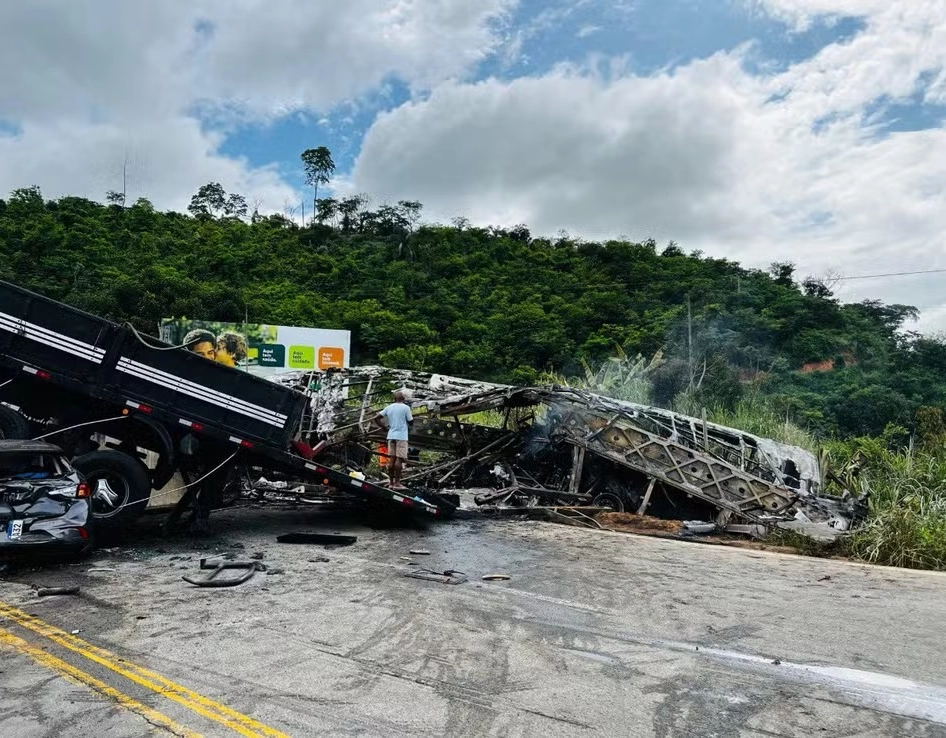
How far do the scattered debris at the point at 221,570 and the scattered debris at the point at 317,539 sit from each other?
166 centimetres

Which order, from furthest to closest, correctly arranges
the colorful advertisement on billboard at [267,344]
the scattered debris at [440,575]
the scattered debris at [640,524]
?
the colorful advertisement on billboard at [267,344] → the scattered debris at [640,524] → the scattered debris at [440,575]

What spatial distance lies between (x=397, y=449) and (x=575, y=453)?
11.6ft

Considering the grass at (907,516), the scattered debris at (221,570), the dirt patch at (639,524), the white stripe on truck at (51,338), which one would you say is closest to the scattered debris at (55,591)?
the scattered debris at (221,570)

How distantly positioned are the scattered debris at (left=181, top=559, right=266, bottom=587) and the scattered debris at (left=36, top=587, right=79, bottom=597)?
3.25 feet

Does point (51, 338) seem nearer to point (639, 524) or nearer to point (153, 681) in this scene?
point (153, 681)

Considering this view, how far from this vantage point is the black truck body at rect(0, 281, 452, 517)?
920 centimetres

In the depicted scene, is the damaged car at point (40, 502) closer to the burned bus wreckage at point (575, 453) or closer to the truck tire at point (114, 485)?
the truck tire at point (114, 485)

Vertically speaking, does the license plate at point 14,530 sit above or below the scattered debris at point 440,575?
above

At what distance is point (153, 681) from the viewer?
15.0 feet

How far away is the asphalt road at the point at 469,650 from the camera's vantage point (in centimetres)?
414

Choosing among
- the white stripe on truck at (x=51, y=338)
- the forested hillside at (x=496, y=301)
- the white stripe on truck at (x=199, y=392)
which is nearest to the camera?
the white stripe on truck at (x=51, y=338)

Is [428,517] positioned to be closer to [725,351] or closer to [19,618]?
[19,618]

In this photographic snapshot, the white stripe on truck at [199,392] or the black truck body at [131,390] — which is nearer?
the black truck body at [131,390]

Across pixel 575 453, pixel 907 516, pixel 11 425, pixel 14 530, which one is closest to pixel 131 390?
pixel 11 425
